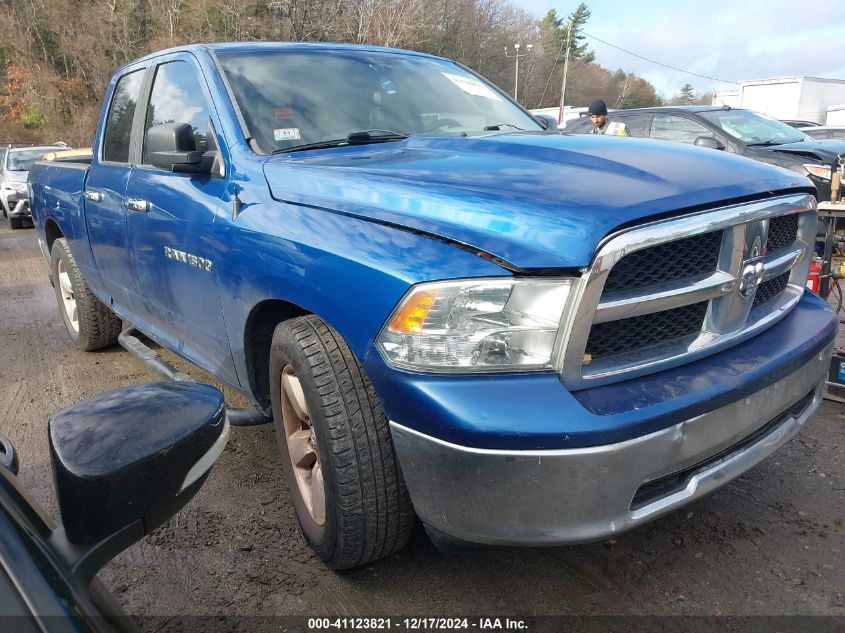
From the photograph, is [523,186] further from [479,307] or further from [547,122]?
[547,122]

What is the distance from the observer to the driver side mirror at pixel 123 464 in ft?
3.21

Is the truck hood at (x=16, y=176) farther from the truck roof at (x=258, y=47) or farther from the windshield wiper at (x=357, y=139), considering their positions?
the windshield wiper at (x=357, y=139)

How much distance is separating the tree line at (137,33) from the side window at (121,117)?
1782 cm

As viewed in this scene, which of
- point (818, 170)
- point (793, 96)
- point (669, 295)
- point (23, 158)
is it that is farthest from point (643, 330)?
point (793, 96)

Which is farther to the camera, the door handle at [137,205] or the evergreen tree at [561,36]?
the evergreen tree at [561,36]

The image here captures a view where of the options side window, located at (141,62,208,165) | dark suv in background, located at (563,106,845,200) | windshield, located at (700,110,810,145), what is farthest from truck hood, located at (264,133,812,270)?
windshield, located at (700,110,810,145)

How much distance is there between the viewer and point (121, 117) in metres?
4.05

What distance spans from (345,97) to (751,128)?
760cm

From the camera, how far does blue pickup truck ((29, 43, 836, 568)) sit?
5.46 ft

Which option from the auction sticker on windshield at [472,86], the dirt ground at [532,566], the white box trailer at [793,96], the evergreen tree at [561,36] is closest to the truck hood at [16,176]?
the dirt ground at [532,566]

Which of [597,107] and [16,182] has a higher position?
[597,107]

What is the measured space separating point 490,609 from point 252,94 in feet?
7.48

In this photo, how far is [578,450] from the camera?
1.60 m

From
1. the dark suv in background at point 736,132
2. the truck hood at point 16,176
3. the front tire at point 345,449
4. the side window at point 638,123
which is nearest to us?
the front tire at point 345,449
